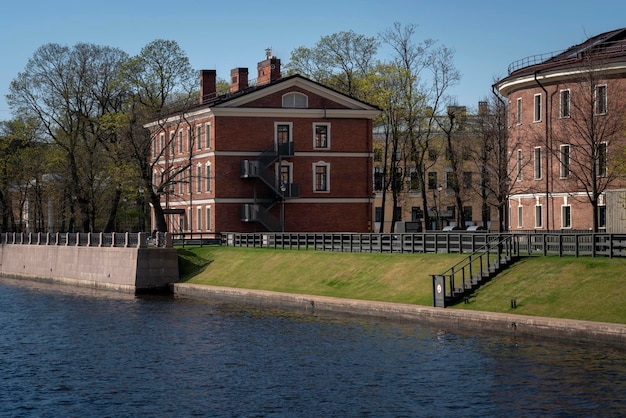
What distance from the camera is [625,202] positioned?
52.7 metres

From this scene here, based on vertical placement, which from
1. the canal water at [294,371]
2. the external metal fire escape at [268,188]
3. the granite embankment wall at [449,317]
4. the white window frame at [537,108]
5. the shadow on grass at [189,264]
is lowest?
the canal water at [294,371]

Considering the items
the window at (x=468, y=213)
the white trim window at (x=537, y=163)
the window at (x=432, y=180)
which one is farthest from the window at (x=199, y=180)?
the window at (x=468, y=213)

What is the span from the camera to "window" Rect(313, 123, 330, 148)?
8144 cm

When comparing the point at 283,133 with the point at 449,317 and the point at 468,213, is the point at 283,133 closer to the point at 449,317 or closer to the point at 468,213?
the point at 449,317

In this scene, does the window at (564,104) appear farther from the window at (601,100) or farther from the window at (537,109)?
the window at (601,100)

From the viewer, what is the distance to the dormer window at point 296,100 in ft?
263

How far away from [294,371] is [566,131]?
35040mm

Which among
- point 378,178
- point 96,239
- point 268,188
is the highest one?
point 378,178

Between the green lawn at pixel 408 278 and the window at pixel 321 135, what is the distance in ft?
47.3

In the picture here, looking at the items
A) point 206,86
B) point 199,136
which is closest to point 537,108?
point 199,136

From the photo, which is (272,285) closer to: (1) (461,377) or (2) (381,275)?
(2) (381,275)

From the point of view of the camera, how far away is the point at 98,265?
73438 millimetres

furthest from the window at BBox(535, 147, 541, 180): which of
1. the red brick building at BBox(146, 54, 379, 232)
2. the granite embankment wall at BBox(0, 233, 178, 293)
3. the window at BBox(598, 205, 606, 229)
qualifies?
the granite embankment wall at BBox(0, 233, 178, 293)

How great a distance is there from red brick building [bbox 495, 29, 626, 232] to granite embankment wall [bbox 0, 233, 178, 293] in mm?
24028
